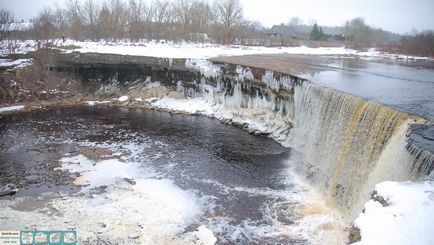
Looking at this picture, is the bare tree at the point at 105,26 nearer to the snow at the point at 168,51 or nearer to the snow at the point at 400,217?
the snow at the point at 168,51

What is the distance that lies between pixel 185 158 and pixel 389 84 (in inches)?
411

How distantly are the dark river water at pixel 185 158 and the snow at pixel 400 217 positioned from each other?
148 inches

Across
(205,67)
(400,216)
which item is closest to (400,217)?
(400,216)

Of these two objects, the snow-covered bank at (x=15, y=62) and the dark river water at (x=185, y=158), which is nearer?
the dark river water at (x=185, y=158)

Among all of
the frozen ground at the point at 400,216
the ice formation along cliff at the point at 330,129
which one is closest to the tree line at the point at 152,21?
the ice formation along cliff at the point at 330,129

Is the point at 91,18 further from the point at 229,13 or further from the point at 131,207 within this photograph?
the point at 131,207

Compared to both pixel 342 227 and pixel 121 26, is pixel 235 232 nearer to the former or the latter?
pixel 342 227

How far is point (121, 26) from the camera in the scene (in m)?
49.1

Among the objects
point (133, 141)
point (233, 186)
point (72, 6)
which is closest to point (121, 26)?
point (72, 6)

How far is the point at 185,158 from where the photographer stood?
17750 millimetres

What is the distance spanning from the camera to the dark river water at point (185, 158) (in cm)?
1245

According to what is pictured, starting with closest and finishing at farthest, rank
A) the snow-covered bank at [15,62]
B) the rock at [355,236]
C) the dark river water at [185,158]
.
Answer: the rock at [355,236] → the dark river water at [185,158] → the snow-covered bank at [15,62]

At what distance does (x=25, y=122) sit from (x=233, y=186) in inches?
577

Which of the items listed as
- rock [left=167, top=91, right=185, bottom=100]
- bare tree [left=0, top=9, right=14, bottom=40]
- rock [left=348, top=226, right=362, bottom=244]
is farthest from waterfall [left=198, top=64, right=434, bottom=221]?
bare tree [left=0, top=9, right=14, bottom=40]
